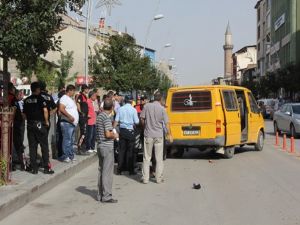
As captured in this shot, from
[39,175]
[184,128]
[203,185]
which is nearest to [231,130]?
[184,128]

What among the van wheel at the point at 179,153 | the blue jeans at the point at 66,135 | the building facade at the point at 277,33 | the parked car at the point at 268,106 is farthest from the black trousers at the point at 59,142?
the building facade at the point at 277,33

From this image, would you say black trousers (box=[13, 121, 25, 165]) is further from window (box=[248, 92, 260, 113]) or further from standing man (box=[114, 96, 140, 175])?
window (box=[248, 92, 260, 113])

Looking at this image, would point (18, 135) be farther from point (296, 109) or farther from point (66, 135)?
point (296, 109)

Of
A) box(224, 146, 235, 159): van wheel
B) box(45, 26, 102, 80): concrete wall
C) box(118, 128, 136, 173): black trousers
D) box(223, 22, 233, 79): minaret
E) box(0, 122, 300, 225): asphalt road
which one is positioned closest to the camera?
box(0, 122, 300, 225): asphalt road

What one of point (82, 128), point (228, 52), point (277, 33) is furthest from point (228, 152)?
point (228, 52)

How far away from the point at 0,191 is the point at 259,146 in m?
11.6

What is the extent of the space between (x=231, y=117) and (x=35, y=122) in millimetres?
6987

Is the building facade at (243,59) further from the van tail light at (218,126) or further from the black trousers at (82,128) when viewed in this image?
the black trousers at (82,128)

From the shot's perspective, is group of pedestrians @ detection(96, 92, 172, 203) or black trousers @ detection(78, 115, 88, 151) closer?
group of pedestrians @ detection(96, 92, 172, 203)

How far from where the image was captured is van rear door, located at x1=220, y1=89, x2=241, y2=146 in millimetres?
16255

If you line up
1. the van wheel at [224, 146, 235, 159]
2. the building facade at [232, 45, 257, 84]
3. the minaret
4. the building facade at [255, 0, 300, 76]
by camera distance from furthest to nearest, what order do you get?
the minaret
the building facade at [232, 45, 257, 84]
the building facade at [255, 0, 300, 76]
the van wheel at [224, 146, 235, 159]

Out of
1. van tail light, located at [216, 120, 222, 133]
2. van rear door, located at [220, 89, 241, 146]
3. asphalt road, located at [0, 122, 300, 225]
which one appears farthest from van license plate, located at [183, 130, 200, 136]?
asphalt road, located at [0, 122, 300, 225]

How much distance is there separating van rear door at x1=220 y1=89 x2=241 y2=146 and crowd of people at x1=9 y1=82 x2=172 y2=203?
3483mm

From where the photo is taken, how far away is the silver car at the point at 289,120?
25.8 meters
